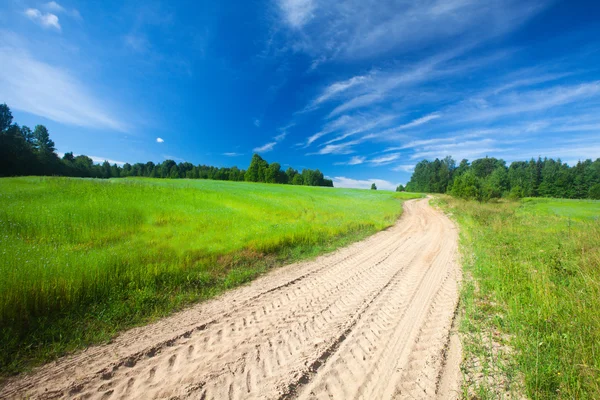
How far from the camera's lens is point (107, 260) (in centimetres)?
483

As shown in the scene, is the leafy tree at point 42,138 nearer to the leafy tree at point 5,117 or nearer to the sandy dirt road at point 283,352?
the leafy tree at point 5,117

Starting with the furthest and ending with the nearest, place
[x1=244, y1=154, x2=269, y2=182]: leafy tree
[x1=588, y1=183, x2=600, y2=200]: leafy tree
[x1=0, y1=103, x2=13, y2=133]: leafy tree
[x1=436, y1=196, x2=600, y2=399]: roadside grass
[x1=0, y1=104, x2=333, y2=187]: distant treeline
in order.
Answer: [x1=244, y1=154, x2=269, y2=182]: leafy tree, [x1=588, y1=183, x2=600, y2=200]: leafy tree, [x1=0, y1=103, x2=13, y2=133]: leafy tree, [x1=0, y1=104, x2=333, y2=187]: distant treeline, [x1=436, y1=196, x2=600, y2=399]: roadside grass

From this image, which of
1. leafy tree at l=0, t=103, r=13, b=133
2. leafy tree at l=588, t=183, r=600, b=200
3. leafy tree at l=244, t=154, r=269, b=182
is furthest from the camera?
leafy tree at l=244, t=154, r=269, b=182

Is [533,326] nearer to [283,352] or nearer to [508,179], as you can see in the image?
[283,352]

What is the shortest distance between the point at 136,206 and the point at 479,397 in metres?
13.1

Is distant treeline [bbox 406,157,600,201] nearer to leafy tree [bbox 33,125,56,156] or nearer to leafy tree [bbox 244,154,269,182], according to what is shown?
leafy tree [bbox 244,154,269,182]

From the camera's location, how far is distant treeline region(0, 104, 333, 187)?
34.7m

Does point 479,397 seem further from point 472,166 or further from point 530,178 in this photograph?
point 472,166

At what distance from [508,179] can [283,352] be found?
95.8 m

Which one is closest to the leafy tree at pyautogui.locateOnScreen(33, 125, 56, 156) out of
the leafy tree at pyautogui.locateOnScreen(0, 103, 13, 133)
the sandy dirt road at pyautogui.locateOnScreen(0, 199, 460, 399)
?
the leafy tree at pyautogui.locateOnScreen(0, 103, 13, 133)

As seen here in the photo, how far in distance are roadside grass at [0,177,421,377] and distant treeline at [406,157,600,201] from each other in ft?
126

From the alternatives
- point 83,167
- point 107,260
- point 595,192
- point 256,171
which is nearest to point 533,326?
point 107,260

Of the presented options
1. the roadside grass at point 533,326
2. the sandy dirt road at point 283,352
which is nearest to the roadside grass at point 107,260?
the sandy dirt road at point 283,352

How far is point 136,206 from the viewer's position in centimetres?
1018
